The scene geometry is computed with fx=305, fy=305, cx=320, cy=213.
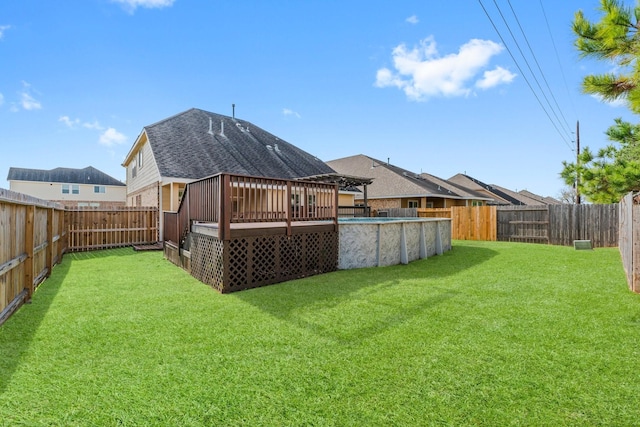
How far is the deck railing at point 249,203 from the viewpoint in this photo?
557 cm

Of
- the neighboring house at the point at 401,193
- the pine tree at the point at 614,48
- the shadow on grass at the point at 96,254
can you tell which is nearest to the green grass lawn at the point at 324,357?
the pine tree at the point at 614,48

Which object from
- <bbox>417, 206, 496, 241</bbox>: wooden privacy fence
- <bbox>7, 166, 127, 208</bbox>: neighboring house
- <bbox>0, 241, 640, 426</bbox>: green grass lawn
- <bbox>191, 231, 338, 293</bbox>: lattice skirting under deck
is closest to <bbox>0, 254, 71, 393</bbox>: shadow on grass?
<bbox>0, 241, 640, 426</bbox>: green grass lawn

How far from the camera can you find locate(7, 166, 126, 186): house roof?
32.8 meters

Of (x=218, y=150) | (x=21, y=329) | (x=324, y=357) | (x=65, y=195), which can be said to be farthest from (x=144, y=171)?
(x=65, y=195)

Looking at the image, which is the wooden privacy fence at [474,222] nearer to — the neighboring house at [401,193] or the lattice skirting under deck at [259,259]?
the neighboring house at [401,193]

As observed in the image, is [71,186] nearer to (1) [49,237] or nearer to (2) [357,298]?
(1) [49,237]

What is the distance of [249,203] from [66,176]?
39787 mm

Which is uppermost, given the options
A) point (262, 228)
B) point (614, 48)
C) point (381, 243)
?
point (614, 48)

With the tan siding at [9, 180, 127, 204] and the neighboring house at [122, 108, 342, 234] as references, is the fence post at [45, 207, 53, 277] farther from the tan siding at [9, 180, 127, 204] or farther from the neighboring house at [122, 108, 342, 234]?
the tan siding at [9, 180, 127, 204]

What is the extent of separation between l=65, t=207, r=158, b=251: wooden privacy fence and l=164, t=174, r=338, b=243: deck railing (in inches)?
205

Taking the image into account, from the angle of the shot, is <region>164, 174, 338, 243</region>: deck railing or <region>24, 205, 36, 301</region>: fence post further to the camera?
<region>164, 174, 338, 243</region>: deck railing

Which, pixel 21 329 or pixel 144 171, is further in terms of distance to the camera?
pixel 144 171

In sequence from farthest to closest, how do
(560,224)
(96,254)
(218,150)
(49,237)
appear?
1. (218,150)
2. (560,224)
3. (96,254)
4. (49,237)

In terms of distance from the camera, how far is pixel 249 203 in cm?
590
